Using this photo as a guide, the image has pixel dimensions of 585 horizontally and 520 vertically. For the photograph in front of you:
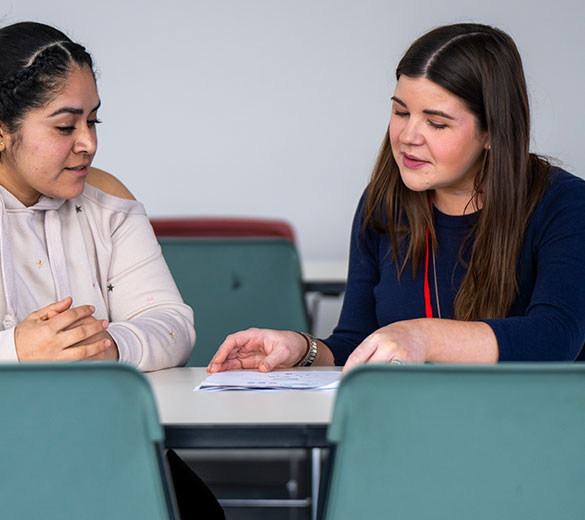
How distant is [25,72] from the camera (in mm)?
1464

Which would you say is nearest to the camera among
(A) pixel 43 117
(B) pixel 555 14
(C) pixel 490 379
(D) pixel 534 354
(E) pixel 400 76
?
(C) pixel 490 379

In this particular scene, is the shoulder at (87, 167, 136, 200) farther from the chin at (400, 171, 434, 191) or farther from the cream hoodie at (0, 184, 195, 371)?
the chin at (400, 171, 434, 191)

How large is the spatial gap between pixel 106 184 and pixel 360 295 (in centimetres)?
63

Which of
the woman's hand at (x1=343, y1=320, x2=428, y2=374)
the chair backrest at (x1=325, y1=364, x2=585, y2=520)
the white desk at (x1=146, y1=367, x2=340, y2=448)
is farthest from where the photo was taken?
the woman's hand at (x1=343, y1=320, x2=428, y2=374)

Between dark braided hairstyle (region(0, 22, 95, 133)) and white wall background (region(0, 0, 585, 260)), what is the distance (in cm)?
234

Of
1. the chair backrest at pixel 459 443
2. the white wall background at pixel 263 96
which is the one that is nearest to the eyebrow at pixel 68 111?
the chair backrest at pixel 459 443

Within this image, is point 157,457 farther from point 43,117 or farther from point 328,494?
point 43,117

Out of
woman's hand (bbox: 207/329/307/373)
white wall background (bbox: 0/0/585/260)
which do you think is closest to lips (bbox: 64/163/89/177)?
woman's hand (bbox: 207/329/307/373)

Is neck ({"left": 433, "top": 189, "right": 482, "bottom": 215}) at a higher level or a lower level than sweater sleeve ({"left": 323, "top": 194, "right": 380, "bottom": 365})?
higher

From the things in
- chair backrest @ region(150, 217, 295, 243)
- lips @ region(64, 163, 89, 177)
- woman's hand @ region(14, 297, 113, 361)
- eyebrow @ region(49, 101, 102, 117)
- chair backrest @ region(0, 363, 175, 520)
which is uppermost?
eyebrow @ region(49, 101, 102, 117)

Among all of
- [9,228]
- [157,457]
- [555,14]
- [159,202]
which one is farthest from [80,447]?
[555,14]

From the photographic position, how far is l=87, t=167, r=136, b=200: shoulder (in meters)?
1.67

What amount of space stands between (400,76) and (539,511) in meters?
1.05

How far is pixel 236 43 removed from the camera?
379cm
